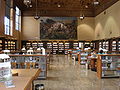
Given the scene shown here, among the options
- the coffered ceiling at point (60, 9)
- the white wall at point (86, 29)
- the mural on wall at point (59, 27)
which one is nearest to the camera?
the coffered ceiling at point (60, 9)

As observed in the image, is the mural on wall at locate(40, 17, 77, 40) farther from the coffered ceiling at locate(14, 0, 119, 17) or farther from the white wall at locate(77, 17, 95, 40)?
the coffered ceiling at locate(14, 0, 119, 17)

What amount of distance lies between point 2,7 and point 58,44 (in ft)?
43.1

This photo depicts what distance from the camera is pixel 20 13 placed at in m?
26.1

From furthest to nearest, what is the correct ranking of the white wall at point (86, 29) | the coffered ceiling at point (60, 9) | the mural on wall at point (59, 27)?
the white wall at point (86, 29), the mural on wall at point (59, 27), the coffered ceiling at point (60, 9)

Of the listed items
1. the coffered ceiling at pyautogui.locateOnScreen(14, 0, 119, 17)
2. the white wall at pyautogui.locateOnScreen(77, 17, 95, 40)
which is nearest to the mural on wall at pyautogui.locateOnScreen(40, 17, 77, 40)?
the white wall at pyautogui.locateOnScreen(77, 17, 95, 40)

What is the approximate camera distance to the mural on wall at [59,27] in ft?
90.8

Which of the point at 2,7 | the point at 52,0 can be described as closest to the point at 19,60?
the point at 2,7

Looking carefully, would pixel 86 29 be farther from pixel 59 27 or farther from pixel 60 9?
pixel 60 9

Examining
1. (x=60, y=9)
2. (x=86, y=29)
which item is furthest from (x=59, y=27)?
(x=86, y=29)

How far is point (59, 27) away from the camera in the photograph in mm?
28219

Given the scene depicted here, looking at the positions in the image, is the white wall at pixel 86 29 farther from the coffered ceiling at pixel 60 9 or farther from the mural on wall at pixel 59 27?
the coffered ceiling at pixel 60 9

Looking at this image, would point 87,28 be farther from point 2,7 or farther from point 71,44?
Answer: point 2,7

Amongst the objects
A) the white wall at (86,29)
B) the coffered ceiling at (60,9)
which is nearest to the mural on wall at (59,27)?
the white wall at (86,29)

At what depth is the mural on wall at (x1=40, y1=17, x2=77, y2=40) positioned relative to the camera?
27.7 metres
